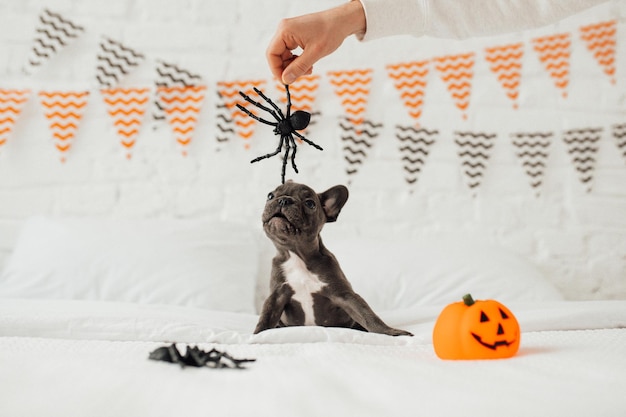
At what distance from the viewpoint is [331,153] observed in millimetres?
2369

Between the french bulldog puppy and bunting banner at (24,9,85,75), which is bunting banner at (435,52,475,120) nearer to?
the french bulldog puppy

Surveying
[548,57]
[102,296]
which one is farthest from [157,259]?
[548,57]

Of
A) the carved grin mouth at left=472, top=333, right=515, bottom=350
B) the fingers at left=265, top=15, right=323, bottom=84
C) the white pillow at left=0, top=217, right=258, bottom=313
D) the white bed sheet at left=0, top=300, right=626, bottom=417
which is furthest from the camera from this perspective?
the white pillow at left=0, top=217, right=258, bottom=313

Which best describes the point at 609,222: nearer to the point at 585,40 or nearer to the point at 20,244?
the point at 585,40

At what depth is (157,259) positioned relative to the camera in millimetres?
1814

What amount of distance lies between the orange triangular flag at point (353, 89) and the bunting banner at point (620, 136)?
37.9 inches

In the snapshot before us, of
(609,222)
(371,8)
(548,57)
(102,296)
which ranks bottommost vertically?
(102,296)

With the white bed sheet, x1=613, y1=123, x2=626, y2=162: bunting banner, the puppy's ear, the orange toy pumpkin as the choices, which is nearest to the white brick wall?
x1=613, y1=123, x2=626, y2=162: bunting banner

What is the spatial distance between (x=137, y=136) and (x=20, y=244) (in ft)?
1.89

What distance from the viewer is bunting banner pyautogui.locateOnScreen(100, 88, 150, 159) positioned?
90.7 inches

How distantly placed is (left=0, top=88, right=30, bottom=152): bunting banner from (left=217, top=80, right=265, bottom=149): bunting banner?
2.32ft

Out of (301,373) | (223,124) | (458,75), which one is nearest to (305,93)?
(223,124)

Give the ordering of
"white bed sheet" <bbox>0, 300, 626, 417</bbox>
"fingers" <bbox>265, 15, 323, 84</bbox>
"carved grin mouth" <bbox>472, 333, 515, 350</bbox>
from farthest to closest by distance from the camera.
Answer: "fingers" <bbox>265, 15, 323, 84</bbox>, "carved grin mouth" <bbox>472, 333, 515, 350</bbox>, "white bed sheet" <bbox>0, 300, 626, 417</bbox>

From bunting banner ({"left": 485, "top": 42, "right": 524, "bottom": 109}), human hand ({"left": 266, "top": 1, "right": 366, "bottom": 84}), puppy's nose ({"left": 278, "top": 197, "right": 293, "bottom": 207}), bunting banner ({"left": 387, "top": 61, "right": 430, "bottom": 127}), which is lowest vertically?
puppy's nose ({"left": 278, "top": 197, "right": 293, "bottom": 207})
